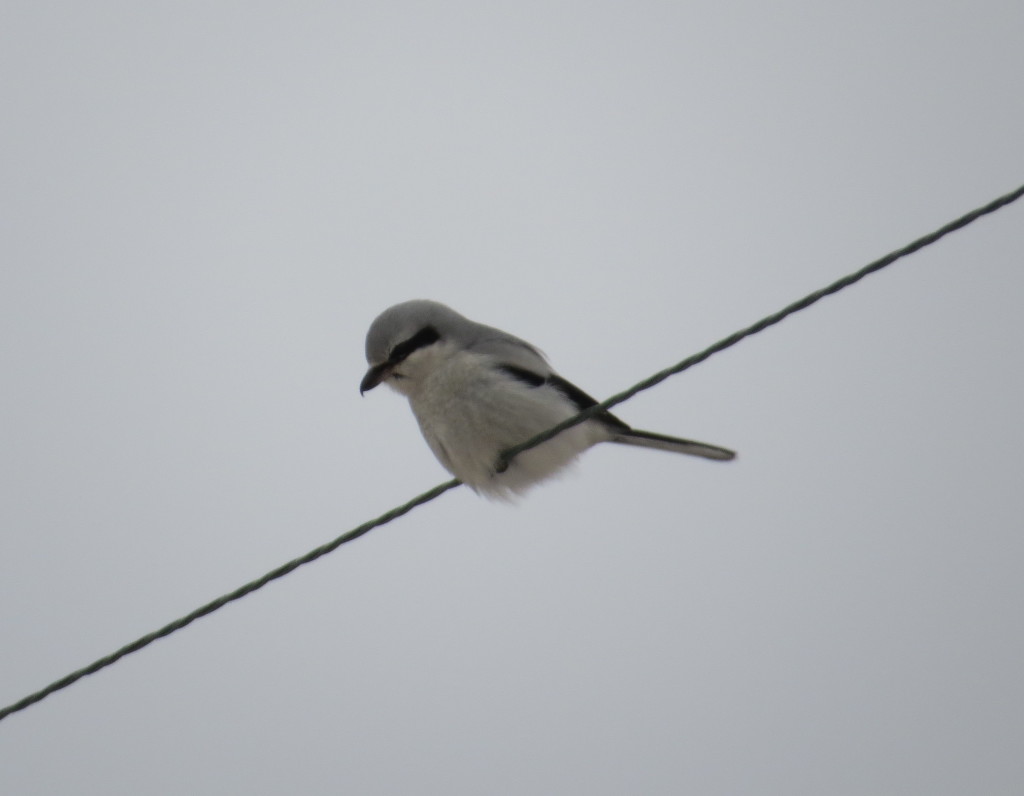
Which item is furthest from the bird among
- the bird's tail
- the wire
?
the wire

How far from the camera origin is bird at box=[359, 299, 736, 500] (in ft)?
15.4

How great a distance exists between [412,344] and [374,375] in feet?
0.69

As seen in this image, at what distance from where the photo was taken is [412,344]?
496cm

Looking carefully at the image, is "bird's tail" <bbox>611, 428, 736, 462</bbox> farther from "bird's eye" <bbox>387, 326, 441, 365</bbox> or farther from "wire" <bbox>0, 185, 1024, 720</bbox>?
"wire" <bbox>0, 185, 1024, 720</bbox>

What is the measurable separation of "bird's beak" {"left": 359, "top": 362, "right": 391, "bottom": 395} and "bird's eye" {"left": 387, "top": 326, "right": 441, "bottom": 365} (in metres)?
0.04

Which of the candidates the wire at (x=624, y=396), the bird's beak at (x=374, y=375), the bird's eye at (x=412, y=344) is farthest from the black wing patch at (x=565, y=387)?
the wire at (x=624, y=396)

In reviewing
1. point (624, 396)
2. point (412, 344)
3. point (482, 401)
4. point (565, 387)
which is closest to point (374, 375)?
point (412, 344)

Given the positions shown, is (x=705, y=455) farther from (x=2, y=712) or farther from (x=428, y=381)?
(x=2, y=712)

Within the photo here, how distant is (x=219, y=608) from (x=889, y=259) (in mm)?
1935

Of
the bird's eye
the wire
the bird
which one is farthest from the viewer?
the bird's eye

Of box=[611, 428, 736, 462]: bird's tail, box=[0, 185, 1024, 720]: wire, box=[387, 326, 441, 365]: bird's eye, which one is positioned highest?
box=[387, 326, 441, 365]: bird's eye

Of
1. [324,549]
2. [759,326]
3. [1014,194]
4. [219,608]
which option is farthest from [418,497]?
[1014,194]

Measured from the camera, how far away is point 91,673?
298 cm

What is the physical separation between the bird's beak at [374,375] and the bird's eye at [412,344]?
1.6 inches
